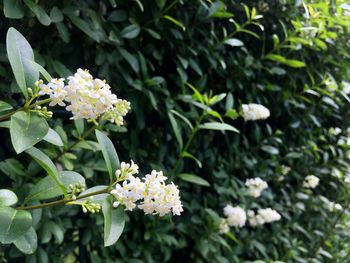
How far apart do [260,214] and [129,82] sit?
1.07 m

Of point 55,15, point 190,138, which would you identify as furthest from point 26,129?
point 190,138

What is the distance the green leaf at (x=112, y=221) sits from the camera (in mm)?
987

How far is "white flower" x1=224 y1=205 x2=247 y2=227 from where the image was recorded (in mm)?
2094

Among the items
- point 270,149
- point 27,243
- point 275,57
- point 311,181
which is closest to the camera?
point 27,243

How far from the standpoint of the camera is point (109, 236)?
0.98 meters

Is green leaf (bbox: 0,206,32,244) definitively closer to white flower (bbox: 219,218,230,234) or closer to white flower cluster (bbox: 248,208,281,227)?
white flower (bbox: 219,218,230,234)

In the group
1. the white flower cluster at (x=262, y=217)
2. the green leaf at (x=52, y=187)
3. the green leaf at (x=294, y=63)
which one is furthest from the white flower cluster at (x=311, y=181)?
the green leaf at (x=52, y=187)

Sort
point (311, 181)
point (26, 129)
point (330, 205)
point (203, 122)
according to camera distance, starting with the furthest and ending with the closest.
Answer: point (330, 205), point (311, 181), point (203, 122), point (26, 129)

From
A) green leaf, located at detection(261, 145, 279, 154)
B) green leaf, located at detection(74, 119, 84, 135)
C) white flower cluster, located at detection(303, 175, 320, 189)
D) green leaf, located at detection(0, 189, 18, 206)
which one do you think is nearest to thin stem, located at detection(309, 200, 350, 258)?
white flower cluster, located at detection(303, 175, 320, 189)

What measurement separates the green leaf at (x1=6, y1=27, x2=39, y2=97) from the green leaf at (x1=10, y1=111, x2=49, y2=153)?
0.19 ft

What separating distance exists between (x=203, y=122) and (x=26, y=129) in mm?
1174

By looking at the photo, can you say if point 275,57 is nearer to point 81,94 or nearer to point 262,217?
point 262,217

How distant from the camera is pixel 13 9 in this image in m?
1.25

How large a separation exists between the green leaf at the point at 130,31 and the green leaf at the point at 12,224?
2.72ft
